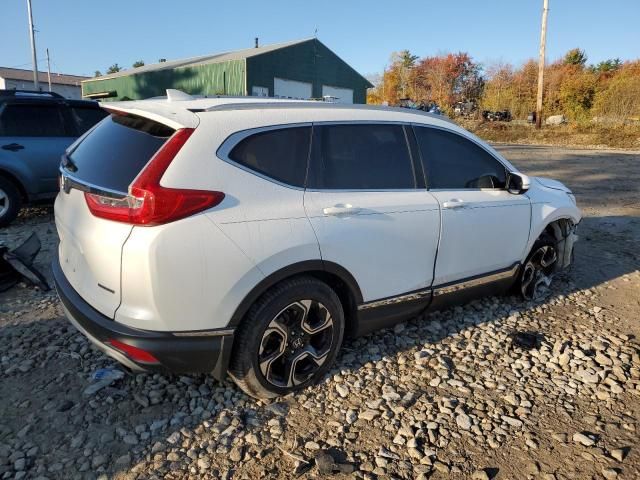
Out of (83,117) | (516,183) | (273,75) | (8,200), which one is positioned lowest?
(8,200)

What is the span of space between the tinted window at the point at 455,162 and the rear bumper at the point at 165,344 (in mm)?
1908

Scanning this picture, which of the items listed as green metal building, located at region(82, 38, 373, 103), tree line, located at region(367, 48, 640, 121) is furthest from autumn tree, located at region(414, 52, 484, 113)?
green metal building, located at region(82, 38, 373, 103)

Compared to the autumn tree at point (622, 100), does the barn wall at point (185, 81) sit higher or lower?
higher

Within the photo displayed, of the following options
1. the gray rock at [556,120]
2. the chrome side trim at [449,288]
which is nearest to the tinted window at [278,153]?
the chrome side trim at [449,288]

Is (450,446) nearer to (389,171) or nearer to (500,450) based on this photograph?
(500,450)

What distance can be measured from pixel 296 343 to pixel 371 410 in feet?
2.00

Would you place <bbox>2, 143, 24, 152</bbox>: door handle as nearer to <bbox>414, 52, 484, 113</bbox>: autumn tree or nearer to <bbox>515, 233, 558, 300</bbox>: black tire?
<bbox>515, 233, 558, 300</bbox>: black tire

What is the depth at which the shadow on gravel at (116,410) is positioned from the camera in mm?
2432

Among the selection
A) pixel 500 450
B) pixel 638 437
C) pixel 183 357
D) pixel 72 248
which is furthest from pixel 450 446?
pixel 72 248

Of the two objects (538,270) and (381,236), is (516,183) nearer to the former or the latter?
(538,270)

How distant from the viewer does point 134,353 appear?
2.42m

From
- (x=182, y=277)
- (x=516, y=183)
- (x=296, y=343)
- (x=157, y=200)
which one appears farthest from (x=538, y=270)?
(x=157, y=200)

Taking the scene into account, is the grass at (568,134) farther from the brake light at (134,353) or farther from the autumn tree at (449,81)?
the brake light at (134,353)

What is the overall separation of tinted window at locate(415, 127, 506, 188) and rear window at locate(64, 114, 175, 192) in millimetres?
1885
